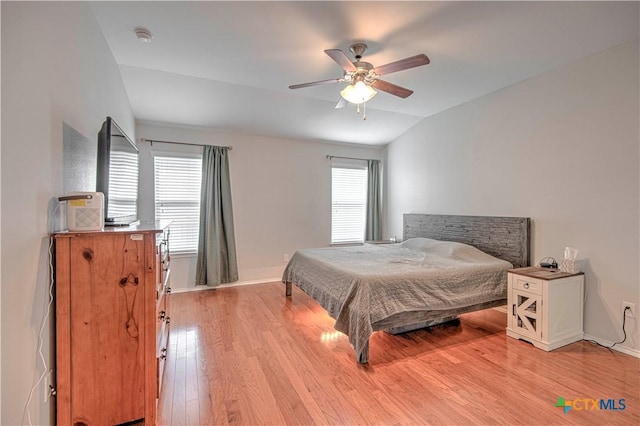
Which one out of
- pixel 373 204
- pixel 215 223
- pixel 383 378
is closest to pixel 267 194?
pixel 215 223

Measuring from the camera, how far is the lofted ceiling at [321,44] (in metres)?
2.16

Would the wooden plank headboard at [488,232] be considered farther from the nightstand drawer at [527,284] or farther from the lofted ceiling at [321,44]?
the lofted ceiling at [321,44]

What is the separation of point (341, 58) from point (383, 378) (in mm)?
2331

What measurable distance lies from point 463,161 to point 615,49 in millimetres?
1741

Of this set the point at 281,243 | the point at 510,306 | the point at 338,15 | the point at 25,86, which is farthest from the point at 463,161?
the point at 25,86

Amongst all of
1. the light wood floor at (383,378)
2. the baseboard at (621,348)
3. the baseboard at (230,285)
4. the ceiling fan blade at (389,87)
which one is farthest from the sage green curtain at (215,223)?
the baseboard at (621,348)

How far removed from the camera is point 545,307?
2.58 meters

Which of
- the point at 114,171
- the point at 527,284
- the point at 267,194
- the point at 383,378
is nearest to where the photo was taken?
the point at 383,378

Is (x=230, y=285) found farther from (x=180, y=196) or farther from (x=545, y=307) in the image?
(x=545, y=307)

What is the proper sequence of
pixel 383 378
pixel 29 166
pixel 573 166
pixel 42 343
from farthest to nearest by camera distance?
pixel 573 166
pixel 383 378
pixel 42 343
pixel 29 166

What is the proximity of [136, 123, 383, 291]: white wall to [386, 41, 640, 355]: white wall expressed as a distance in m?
2.24

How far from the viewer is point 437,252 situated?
12.0 feet

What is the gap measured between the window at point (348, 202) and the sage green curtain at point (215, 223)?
6.13 ft

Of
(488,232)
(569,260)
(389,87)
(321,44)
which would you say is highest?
(321,44)
